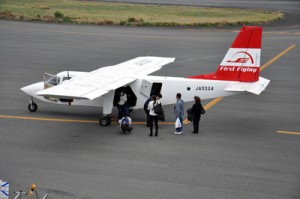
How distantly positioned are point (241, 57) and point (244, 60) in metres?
0.20

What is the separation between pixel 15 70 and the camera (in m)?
41.3

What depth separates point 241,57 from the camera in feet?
92.9

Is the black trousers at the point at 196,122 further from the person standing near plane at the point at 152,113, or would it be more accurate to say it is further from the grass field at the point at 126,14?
the grass field at the point at 126,14

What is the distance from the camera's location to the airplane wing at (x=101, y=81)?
80.6 ft

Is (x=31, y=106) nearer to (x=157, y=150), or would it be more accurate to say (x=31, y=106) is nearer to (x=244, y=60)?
(x=157, y=150)

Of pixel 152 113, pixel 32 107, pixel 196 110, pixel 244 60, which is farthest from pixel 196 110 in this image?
pixel 32 107

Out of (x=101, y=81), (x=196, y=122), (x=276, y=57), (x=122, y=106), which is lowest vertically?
(x=196, y=122)

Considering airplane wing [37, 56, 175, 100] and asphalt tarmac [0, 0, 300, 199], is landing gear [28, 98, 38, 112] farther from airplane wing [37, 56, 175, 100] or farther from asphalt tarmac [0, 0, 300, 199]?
airplane wing [37, 56, 175, 100]

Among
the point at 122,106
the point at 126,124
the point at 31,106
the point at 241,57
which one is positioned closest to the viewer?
the point at 126,124

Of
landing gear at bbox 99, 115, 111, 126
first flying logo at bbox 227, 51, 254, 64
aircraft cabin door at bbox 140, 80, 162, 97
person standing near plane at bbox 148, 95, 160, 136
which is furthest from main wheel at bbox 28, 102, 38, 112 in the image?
first flying logo at bbox 227, 51, 254, 64

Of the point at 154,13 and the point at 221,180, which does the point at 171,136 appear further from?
the point at 154,13

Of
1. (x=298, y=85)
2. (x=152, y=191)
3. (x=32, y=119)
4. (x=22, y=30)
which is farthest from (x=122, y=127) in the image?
(x=22, y=30)

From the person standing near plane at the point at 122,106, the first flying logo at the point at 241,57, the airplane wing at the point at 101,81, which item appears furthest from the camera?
the first flying logo at the point at 241,57

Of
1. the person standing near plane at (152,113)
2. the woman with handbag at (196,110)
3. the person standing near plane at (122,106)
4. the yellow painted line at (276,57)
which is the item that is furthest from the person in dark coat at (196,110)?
the yellow painted line at (276,57)
